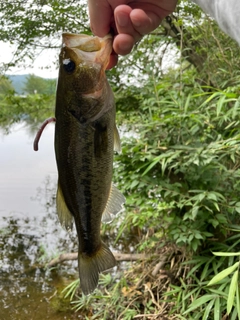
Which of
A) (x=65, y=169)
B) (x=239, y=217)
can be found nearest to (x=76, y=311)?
(x=239, y=217)

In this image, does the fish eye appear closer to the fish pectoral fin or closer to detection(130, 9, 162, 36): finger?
detection(130, 9, 162, 36): finger

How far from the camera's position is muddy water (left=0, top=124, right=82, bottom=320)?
3955 millimetres

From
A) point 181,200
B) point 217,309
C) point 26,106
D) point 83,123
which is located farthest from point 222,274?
point 26,106

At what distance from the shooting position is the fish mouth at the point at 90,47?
1188 millimetres

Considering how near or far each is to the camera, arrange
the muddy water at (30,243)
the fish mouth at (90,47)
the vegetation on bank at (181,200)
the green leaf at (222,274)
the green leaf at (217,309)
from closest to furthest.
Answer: the fish mouth at (90,47) → the green leaf at (222,274) → the green leaf at (217,309) → the vegetation on bank at (181,200) → the muddy water at (30,243)

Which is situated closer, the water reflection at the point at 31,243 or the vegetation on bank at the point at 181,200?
the vegetation on bank at the point at 181,200

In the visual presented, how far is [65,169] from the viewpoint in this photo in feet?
4.03

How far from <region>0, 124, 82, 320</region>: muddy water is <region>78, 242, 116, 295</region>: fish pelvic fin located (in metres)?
2.61

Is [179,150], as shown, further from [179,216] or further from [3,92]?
[3,92]

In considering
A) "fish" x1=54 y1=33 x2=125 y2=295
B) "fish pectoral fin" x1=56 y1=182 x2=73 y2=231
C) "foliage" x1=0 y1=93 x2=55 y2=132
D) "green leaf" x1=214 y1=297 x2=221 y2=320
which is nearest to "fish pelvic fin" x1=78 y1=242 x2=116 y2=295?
"fish" x1=54 y1=33 x2=125 y2=295

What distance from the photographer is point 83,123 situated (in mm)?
1205

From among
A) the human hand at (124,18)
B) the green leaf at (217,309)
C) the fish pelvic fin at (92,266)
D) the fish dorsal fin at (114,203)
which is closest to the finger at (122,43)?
the human hand at (124,18)

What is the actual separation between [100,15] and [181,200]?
165 cm

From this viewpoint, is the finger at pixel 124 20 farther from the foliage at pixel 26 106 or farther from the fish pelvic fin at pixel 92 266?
the foliage at pixel 26 106
